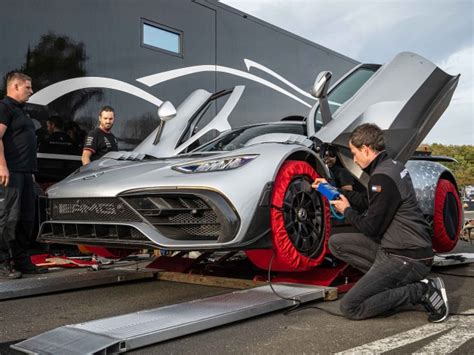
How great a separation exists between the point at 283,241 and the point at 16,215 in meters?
2.45

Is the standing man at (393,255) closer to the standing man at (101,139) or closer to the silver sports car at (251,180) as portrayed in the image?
the silver sports car at (251,180)

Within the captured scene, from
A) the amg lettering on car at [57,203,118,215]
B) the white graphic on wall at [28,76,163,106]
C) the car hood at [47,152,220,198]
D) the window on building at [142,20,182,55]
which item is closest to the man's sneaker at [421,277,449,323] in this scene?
the car hood at [47,152,220,198]

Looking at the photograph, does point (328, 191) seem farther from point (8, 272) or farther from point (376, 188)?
point (8, 272)

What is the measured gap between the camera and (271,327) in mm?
2902

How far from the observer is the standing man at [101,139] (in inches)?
199

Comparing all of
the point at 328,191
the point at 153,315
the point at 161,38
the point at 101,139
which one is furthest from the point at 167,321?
the point at 161,38

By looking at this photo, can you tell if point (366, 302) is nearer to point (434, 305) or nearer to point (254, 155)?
point (434, 305)

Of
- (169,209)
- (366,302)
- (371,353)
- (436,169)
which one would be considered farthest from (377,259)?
(436,169)

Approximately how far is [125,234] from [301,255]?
119 cm

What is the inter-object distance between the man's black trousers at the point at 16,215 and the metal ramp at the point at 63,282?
0.38m

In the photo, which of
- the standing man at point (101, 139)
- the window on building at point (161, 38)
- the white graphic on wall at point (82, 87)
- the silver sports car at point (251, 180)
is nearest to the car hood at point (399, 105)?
the silver sports car at point (251, 180)

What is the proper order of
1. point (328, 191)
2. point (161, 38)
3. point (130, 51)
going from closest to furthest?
point (328, 191) → point (130, 51) → point (161, 38)

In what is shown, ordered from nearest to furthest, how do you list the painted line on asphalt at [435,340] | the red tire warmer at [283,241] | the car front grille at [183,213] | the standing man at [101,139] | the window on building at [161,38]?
the painted line on asphalt at [435,340]
the car front grille at [183,213]
the red tire warmer at [283,241]
the standing man at [101,139]
the window on building at [161,38]

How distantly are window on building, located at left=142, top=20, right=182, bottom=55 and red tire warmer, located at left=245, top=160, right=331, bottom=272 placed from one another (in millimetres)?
2911
